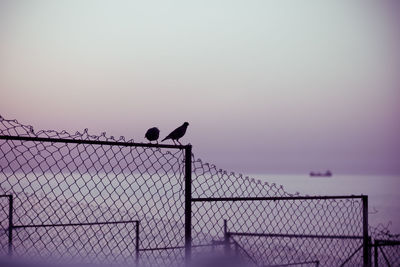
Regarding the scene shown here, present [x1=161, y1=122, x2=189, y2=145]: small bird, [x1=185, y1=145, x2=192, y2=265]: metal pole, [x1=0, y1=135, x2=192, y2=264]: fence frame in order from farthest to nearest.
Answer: [x1=161, y1=122, x2=189, y2=145]: small bird < [x1=185, y1=145, x2=192, y2=265]: metal pole < [x1=0, y1=135, x2=192, y2=264]: fence frame

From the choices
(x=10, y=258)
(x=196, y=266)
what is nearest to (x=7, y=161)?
(x=10, y=258)

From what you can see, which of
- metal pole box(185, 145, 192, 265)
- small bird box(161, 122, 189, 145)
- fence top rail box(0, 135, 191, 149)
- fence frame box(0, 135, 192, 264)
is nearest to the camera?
fence top rail box(0, 135, 191, 149)

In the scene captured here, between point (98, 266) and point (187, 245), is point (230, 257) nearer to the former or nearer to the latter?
point (98, 266)

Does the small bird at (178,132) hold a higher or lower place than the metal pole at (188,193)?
higher

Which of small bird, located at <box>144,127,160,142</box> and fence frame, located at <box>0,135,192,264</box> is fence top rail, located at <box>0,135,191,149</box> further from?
small bird, located at <box>144,127,160,142</box>

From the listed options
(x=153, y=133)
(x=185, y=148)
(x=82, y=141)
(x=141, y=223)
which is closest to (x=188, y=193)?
(x=185, y=148)

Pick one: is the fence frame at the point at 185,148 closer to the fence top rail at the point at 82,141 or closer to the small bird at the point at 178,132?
the fence top rail at the point at 82,141

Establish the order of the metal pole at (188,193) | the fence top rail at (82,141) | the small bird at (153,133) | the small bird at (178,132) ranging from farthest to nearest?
the small bird at (178,132), the small bird at (153,133), the metal pole at (188,193), the fence top rail at (82,141)

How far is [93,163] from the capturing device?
141 inches

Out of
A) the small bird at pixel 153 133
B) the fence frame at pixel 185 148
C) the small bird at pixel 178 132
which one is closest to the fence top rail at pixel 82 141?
the fence frame at pixel 185 148

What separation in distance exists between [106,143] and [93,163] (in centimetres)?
21

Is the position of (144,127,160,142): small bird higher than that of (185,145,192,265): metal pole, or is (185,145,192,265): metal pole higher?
(144,127,160,142): small bird

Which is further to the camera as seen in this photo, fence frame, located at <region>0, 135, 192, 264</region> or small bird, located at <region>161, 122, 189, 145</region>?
small bird, located at <region>161, 122, 189, 145</region>

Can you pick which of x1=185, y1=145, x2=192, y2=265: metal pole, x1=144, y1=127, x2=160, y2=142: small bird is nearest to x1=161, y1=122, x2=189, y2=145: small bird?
x1=144, y1=127, x2=160, y2=142: small bird
